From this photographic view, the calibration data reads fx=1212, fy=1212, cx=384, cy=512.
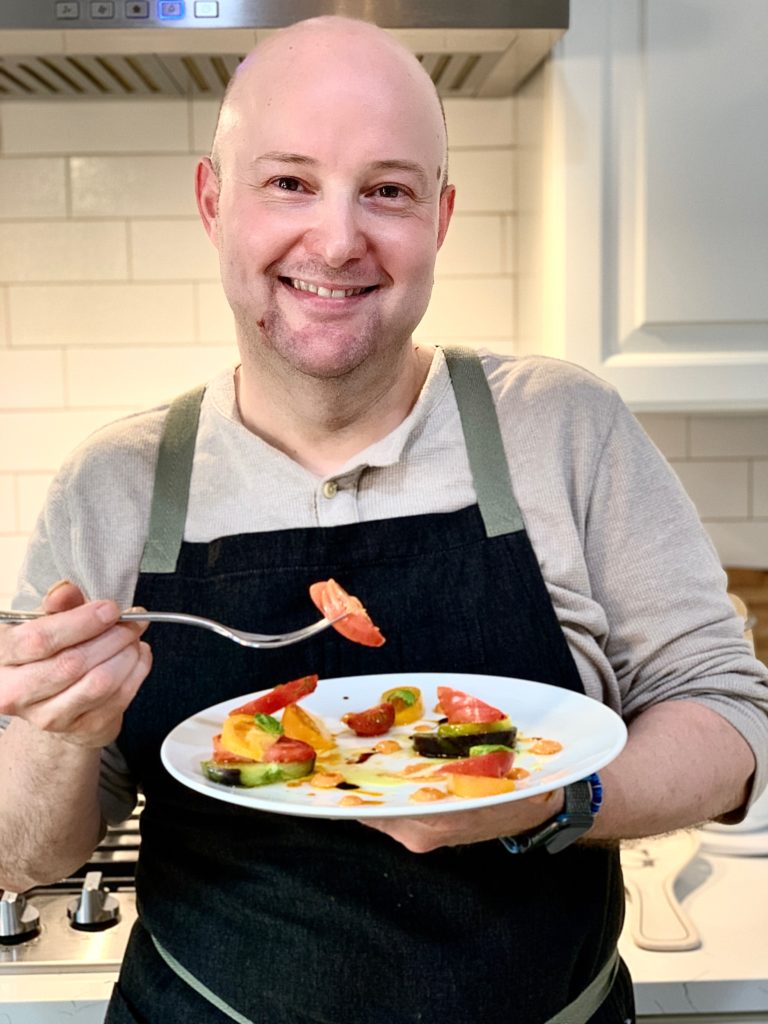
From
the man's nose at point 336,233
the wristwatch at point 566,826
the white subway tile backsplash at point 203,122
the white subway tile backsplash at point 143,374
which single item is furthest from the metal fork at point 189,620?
the white subway tile backsplash at point 203,122

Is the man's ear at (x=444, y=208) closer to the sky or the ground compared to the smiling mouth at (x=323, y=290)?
closer to the sky

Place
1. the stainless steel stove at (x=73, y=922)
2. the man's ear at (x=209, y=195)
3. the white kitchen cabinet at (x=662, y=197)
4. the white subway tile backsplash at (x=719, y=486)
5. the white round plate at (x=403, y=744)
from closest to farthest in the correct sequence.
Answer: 1. the white round plate at (x=403, y=744)
2. the man's ear at (x=209, y=195)
3. the stainless steel stove at (x=73, y=922)
4. the white kitchen cabinet at (x=662, y=197)
5. the white subway tile backsplash at (x=719, y=486)

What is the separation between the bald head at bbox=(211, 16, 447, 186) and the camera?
115 centimetres

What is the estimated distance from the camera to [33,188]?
2.02 meters

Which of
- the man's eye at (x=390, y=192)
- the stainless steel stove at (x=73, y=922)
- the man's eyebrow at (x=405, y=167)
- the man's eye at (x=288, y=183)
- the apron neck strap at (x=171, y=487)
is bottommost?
the stainless steel stove at (x=73, y=922)

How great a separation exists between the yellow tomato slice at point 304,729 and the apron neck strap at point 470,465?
0.91 feet

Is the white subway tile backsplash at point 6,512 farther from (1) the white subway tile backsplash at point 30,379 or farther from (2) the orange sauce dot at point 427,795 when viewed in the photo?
(2) the orange sauce dot at point 427,795

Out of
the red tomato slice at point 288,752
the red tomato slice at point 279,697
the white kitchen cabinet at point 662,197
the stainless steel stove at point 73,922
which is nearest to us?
the red tomato slice at point 288,752

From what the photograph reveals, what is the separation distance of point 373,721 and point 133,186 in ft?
4.19

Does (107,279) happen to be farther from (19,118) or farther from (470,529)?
(470,529)

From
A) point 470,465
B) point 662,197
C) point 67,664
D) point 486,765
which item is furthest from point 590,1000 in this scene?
point 662,197

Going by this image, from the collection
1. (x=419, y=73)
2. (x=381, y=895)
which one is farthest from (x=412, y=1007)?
(x=419, y=73)

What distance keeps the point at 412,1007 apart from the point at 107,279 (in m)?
1.35

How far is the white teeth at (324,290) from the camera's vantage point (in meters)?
1.15
